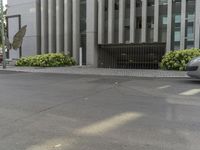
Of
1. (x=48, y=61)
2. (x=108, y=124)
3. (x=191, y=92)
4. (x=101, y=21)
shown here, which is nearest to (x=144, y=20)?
(x=101, y=21)

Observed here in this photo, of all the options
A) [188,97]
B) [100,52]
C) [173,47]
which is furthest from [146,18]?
[188,97]

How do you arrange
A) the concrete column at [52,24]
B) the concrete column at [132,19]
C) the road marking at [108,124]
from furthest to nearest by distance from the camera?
1. the concrete column at [52,24]
2. the concrete column at [132,19]
3. the road marking at [108,124]

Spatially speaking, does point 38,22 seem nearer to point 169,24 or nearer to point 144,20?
point 144,20

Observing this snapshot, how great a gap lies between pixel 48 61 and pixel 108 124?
17034mm

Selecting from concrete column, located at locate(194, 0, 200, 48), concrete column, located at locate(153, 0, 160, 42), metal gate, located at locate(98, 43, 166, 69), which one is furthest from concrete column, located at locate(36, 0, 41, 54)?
concrete column, located at locate(194, 0, 200, 48)

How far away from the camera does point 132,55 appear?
24188 mm

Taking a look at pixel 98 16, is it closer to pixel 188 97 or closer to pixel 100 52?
pixel 100 52

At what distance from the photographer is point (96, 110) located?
692 centimetres

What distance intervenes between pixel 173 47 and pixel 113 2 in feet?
19.5

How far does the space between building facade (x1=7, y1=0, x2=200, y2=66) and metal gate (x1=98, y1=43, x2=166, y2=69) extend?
764 mm

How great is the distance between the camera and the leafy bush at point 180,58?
16.5 m

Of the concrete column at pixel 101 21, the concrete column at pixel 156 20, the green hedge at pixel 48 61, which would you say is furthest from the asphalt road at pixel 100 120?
the concrete column at pixel 101 21

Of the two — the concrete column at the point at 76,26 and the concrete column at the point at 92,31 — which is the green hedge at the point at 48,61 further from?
the concrete column at the point at 92,31

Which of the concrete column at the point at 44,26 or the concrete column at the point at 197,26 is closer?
the concrete column at the point at 197,26
